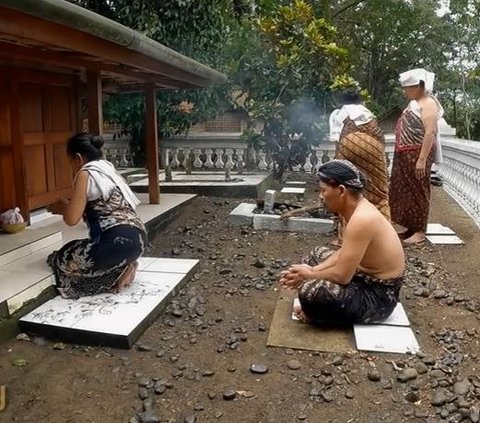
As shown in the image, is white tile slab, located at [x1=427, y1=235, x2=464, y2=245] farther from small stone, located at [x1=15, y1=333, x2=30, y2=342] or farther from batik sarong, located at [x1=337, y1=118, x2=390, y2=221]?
small stone, located at [x1=15, y1=333, x2=30, y2=342]

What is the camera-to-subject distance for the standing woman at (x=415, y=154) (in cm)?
480

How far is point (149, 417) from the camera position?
7.61 feet

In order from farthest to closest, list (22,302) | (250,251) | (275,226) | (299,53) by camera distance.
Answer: (299,53) < (275,226) < (250,251) < (22,302)

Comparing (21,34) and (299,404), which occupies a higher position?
(21,34)

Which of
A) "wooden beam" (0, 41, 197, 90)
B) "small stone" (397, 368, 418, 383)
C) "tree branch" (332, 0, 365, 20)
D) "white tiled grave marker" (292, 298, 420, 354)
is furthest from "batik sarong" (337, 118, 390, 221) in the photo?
"tree branch" (332, 0, 365, 20)

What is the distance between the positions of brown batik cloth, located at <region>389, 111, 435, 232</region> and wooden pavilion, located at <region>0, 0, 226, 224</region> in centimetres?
226

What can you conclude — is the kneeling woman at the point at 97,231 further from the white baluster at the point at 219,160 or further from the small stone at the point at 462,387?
the white baluster at the point at 219,160

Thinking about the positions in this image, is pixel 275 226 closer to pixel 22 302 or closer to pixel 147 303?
pixel 147 303

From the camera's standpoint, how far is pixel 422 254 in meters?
4.86

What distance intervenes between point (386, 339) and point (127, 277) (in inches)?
72.0

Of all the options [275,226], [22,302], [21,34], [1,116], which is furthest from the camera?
[275,226]

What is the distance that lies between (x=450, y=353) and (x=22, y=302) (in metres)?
2.66

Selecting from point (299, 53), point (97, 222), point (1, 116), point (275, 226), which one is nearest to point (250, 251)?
point (275, 226)

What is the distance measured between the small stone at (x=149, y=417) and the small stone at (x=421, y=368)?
1386 millimetres
